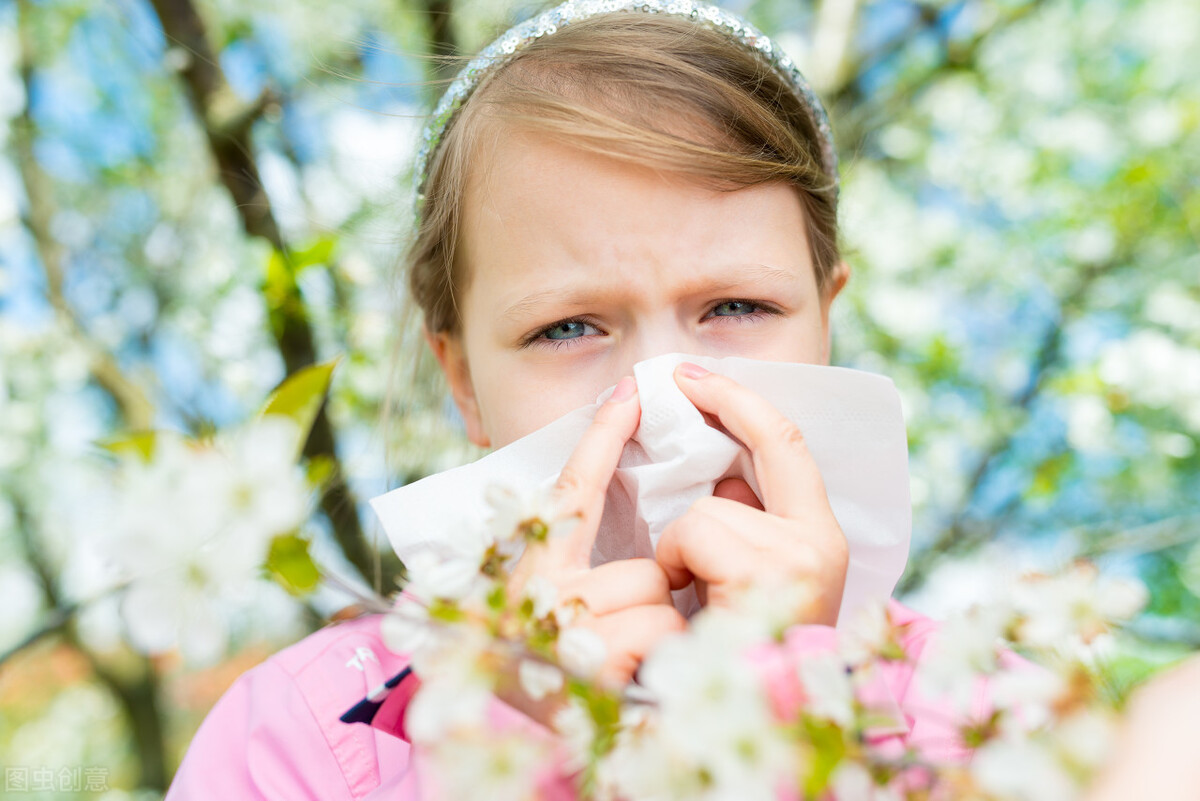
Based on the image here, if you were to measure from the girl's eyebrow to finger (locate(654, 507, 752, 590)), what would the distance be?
412 mm

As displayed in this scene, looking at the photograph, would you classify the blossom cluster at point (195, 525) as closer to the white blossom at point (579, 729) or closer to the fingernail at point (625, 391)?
the white blossom at point (579, 729)

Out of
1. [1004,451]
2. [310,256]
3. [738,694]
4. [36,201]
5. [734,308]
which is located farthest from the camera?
[36,201]

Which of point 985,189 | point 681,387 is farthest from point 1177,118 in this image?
point 681,387

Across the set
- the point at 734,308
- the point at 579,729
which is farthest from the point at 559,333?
the point at 579,729

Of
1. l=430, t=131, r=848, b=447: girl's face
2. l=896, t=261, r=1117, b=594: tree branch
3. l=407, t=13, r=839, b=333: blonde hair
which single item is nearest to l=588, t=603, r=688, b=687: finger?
l=430, t=131, r=848, b=447: girl's face

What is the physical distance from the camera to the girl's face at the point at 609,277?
3.55 ft

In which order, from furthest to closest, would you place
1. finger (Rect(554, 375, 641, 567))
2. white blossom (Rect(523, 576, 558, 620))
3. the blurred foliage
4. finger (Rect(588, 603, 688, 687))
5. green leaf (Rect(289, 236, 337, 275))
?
1. the blurred foliage
2. green leaf (Rect(289, 236, 337, 275))
3. finger (Rect(554, 375, 641, 567))
4. finger (Rect(588, 603, 688, 687))
5. white blossom (Rect(523, 576, 558, 620))

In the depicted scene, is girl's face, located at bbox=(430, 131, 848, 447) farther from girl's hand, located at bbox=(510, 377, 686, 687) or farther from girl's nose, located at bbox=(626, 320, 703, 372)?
girl's hand, located at bbox=(510, 377, 686, 687)

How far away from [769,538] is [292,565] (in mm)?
485

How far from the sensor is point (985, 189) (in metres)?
3.43

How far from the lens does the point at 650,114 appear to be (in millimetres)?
1191

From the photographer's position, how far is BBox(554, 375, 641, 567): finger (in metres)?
0.79

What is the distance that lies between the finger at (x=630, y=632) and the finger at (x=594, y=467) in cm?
10

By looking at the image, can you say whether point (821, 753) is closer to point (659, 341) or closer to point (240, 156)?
point (659, 341)
